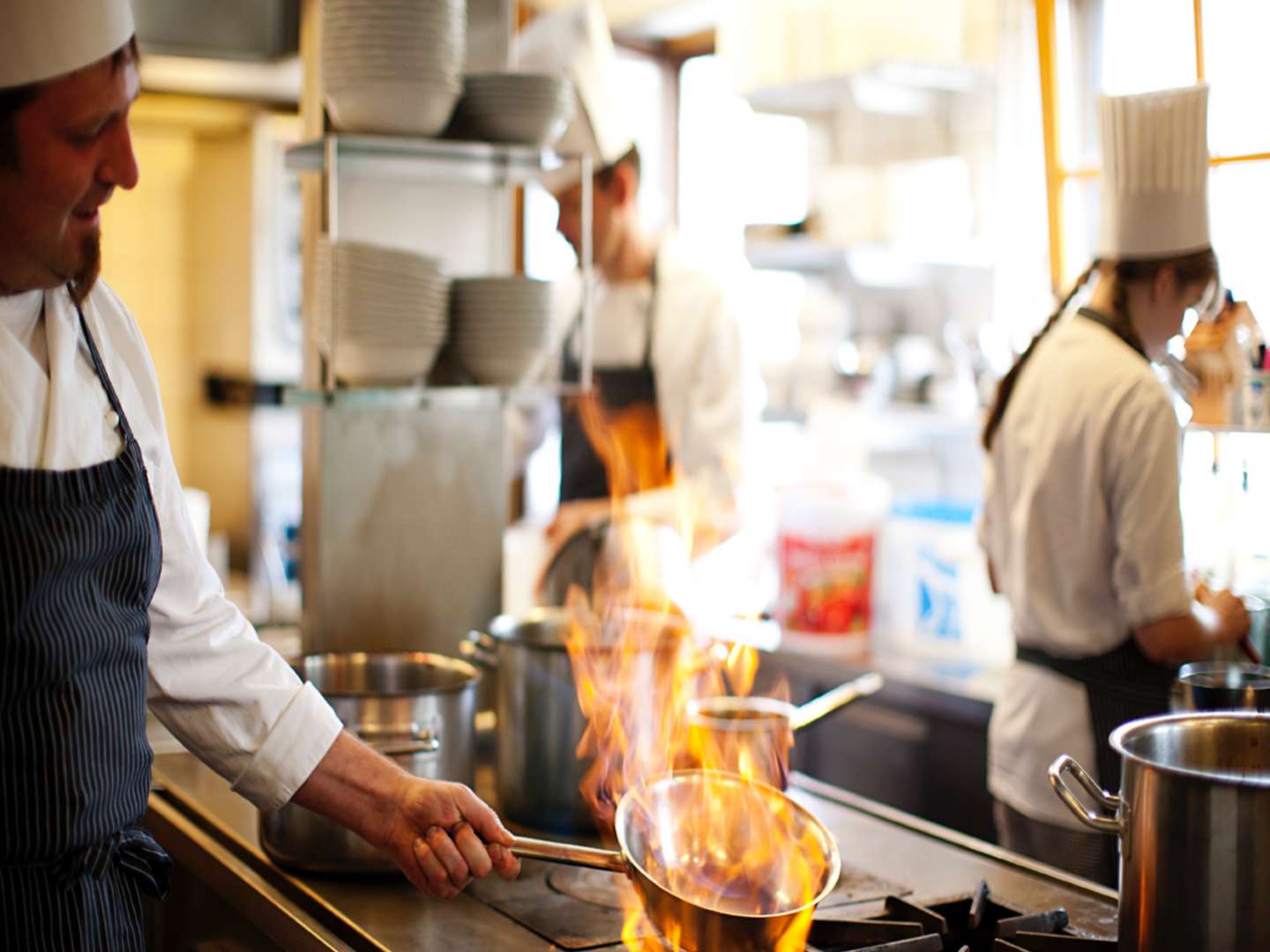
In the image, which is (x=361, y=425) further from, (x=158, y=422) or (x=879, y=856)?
(x=879, y=856)

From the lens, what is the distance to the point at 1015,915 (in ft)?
4.57

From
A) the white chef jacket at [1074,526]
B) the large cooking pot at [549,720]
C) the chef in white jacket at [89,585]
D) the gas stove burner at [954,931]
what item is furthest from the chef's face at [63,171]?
the white chef jacket at [1074,526]

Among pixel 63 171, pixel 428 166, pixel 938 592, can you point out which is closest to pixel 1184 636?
pixel 938 592

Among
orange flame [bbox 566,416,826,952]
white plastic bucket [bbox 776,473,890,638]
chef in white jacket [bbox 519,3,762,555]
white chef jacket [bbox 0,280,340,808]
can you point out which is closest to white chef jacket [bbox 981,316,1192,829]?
orange flame [bbox 566,416,826,952]

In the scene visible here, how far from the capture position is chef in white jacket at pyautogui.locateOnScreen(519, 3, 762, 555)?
253cm

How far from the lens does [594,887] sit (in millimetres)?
1523

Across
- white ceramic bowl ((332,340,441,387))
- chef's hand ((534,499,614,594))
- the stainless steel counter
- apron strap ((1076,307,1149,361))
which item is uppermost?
apron strap ((1076,307,1149,361))

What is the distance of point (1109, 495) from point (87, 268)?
4.78 feet

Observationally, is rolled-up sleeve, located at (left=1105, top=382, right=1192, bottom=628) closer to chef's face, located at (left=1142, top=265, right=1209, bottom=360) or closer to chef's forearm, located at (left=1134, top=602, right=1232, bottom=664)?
chef's forearm, located at (left=1134, top=602, right=1232, bottom=664)

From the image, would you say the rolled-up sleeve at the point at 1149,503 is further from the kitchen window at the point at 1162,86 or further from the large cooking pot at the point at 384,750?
the large cooking pot at the point at 384,750

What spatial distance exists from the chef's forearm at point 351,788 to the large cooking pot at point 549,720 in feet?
0.98

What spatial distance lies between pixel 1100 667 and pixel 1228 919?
1.05 metres

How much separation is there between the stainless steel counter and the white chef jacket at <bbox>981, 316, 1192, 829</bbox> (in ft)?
1.43

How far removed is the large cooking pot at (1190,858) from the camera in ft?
3.58
